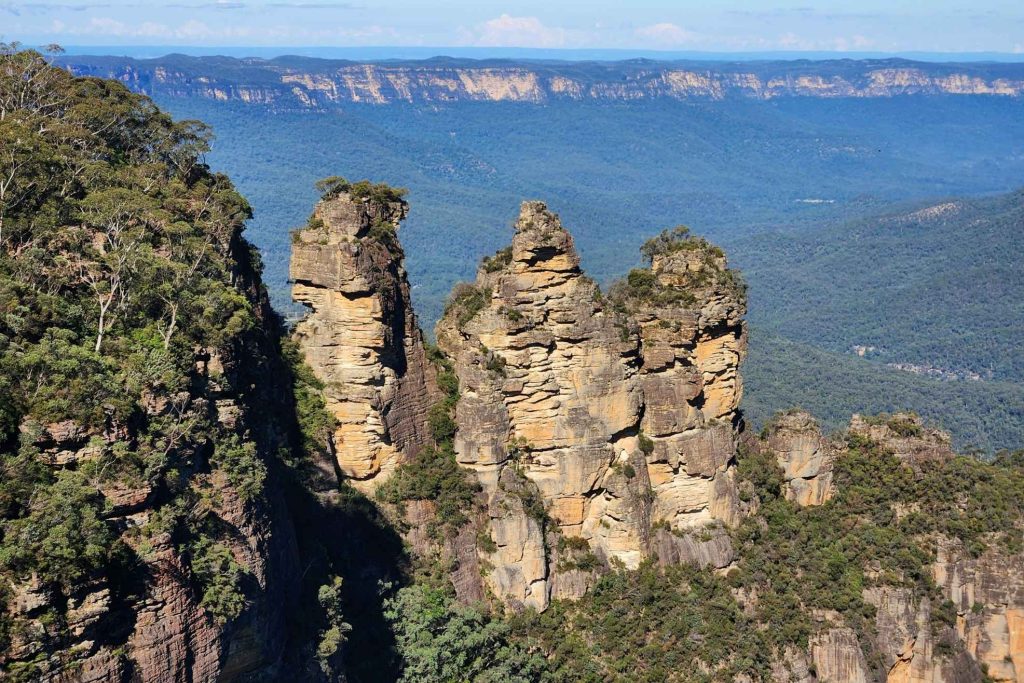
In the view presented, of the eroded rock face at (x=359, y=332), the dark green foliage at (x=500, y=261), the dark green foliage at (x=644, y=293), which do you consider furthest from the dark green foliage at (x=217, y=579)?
the dark green foliage at (x=644, y=293)

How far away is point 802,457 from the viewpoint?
3512 centimetres

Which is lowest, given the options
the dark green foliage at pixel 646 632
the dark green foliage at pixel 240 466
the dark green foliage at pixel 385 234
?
the dark green foliage at pixel 646 632

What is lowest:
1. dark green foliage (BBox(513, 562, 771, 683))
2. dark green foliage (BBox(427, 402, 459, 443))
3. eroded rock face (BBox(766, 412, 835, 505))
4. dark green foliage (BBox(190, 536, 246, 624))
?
dark green foliage (BBox(513, 562, 771, 683))

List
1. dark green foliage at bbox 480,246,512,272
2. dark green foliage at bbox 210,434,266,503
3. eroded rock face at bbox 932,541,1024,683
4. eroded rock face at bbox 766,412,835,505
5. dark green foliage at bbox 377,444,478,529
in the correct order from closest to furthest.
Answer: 1. dark green foliage at bbox 210,434,266,503
2. dark green foliage at bbox 377,444,478,529
3. dark green foliage at bbox 480,246,512,272
4. eroded rock face at bbox 932,541,1024,683
5. eroded rock face at bbox 766,412,835,505

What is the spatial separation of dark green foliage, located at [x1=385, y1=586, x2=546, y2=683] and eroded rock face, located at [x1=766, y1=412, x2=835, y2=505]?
38.1 feet

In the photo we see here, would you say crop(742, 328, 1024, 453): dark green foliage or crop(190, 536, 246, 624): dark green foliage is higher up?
crop(190, 536, 246, 624): dark green foliage

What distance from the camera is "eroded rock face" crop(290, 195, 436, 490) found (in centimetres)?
2886

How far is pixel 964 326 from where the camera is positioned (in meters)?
123

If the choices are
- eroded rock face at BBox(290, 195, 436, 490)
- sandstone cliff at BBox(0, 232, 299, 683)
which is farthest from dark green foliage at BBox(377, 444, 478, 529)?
sandstone cliff at BBox(0, 232, 299, 683)

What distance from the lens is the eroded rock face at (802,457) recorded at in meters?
35.1

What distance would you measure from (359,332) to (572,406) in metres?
6.76

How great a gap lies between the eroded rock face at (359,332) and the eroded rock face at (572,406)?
1994 millimetres

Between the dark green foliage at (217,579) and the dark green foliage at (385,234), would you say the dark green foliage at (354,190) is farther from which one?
the dark green foliage at (217,579)

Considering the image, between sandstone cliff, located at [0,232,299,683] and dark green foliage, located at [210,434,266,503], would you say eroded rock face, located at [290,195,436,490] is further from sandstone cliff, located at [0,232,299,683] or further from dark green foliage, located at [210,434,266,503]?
dark green foliage, located at [210,434,266,503]
